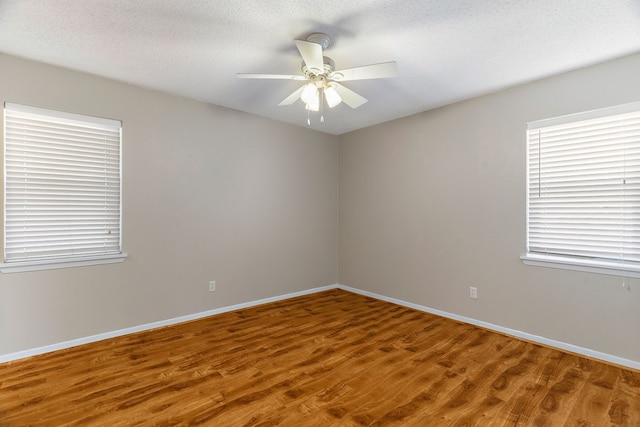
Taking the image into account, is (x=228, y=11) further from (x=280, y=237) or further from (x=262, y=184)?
(x=280, y=237)

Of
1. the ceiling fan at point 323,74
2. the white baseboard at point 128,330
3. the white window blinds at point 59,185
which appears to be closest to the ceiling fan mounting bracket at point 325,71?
the ceiling fan at point 323,74

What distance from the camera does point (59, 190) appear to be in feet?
8.80

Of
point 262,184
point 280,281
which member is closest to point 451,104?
point 262,184

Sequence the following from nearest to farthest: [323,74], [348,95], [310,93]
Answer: [323,74], [310,93], [348,95]

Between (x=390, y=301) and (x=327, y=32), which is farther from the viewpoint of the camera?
(x=390, y=301)

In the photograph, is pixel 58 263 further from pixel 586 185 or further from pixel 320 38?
pixel 586 185

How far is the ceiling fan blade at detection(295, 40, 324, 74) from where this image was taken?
1897 millimetres

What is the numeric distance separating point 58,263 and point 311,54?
2.77 m

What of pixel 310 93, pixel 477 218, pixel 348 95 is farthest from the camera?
pixel 477 218

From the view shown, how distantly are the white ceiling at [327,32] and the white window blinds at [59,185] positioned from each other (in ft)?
1.75

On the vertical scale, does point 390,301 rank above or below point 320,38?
below

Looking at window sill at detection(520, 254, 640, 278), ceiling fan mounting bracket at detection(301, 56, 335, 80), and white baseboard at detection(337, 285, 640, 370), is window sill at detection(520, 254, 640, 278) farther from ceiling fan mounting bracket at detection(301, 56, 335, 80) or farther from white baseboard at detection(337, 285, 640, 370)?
ceiling fan mounting bracket at detection(301, 56, 335, 80)

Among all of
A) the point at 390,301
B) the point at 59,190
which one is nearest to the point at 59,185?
the point at 59,190

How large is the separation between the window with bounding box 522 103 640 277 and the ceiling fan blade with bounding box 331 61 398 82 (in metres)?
1.73
